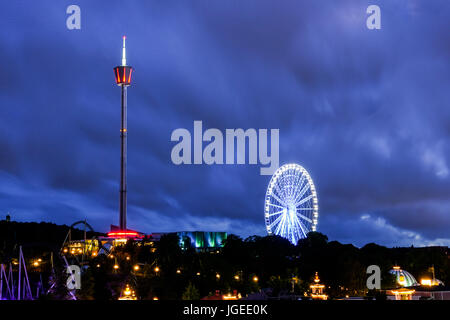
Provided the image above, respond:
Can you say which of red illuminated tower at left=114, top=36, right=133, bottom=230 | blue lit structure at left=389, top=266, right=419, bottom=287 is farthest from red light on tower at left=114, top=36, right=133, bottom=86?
blue lit structure at left=389, top=266, right=419, bottom=287

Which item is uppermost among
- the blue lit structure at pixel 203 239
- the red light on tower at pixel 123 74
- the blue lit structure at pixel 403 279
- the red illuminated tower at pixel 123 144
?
the red light on tower at pixel 123 74

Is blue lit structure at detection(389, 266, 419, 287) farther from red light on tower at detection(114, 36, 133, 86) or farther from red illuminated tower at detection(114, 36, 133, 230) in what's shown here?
red light on tower at detection(114, 36, 133, 86)

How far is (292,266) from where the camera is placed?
114 meters

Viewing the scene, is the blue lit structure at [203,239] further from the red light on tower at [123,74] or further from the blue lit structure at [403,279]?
the blue lit structure at [403,279]

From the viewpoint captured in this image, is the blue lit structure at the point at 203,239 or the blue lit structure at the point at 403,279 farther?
the blue lit structure at the point at 203,239

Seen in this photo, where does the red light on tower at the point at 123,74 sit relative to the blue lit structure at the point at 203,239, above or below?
above

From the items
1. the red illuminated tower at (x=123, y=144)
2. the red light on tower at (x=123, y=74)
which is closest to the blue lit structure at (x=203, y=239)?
the red illuminated tower at (x=123, y=144)

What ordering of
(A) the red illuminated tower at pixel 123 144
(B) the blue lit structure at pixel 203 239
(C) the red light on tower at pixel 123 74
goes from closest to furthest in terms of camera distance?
(A) the red illuminated tower at pixel 123 144 < (C) the red light on tower at pixel 123 74 < (B) the blue lit structure at pixel 203 239

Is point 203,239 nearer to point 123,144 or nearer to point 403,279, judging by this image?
point 123,144

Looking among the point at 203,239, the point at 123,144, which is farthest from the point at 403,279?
the point at 203,239

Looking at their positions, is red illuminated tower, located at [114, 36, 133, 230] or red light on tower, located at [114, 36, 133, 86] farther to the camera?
red light on tower, located at [114, 36, 133, 86]

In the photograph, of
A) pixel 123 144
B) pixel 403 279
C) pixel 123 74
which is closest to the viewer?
pixel 403 279
